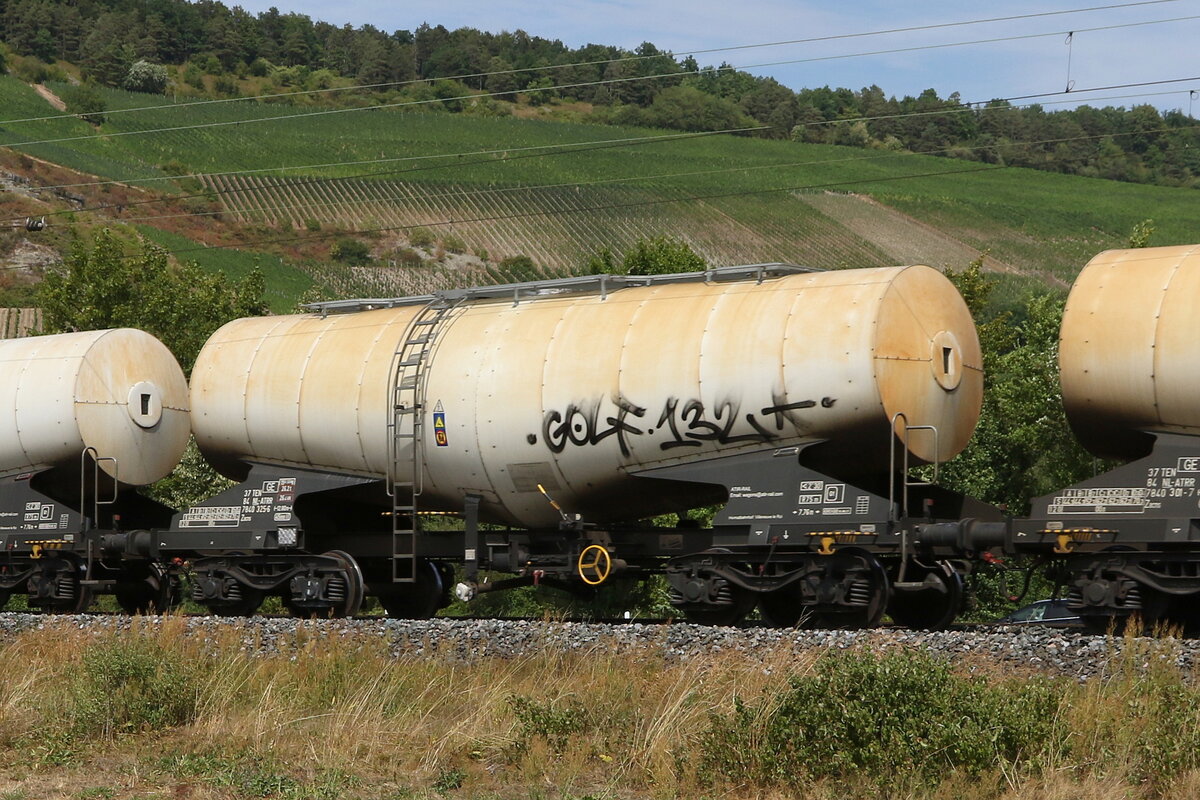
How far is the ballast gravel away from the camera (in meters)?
11.7

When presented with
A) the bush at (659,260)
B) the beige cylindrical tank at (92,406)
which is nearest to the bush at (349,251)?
the bush at (659,260)

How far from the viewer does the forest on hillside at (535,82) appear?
4441 inches

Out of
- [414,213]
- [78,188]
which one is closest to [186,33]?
[78,188]

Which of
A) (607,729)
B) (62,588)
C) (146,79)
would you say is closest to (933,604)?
(607,729)

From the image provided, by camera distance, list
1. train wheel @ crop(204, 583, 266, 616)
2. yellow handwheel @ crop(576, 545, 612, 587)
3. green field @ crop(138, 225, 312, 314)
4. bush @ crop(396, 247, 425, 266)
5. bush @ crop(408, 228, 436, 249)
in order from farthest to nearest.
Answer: bush @ crop(408, 228, 436, 249) < bush @ crop(396, 247, 425, 266) < green field @ crop(138, 225, 312, 314) < train wheel @ crop(204, 583, 266, 616) < yellow handwheel @ crop(576, 545, 612, 587)

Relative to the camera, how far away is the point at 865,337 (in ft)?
47.2

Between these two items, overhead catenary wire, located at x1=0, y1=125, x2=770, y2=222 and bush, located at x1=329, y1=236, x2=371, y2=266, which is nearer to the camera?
bush, located at x1=329, y1=236, x2=371, y2=266

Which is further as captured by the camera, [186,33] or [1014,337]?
[186,33]

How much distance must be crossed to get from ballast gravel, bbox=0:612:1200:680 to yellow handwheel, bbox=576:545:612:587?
4.89ft

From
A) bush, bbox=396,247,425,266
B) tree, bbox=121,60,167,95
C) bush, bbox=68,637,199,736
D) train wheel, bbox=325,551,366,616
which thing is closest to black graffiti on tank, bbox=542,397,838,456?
train wheel, bbox=325,551,366,616

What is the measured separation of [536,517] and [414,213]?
68141mm

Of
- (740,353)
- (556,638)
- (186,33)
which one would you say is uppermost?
(186,33)

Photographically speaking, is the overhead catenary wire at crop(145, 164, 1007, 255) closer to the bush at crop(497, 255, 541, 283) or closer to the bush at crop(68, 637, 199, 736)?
the bush at crop(497, 255, 541, 283)

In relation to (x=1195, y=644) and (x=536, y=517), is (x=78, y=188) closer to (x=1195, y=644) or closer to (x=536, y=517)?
(x=536, y=517)
